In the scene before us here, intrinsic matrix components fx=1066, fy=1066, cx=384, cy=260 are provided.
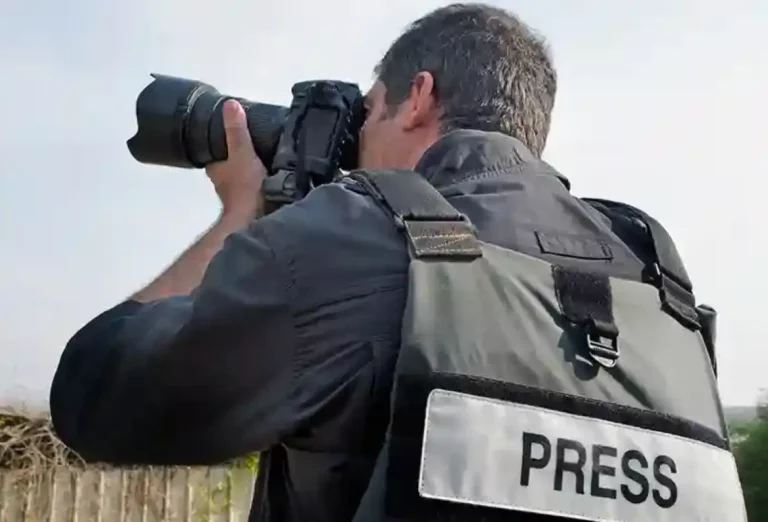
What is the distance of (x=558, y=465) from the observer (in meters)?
1.30

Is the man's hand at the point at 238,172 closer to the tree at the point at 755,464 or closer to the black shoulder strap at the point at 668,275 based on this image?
the black shoulder strap at the point at 668,275

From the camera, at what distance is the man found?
1.27 meters

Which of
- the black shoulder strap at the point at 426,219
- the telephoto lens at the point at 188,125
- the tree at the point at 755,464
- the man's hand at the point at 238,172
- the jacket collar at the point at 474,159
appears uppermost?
the tree at the point at 755,464

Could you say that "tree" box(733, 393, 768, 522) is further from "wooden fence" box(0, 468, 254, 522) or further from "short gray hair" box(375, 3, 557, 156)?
"short gray hair" box(375, 3, 557, 156)

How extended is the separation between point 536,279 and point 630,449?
0.80 ft

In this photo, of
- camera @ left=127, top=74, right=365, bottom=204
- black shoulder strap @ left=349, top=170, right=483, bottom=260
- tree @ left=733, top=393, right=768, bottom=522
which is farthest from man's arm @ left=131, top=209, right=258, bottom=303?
tree @ left=733, top=393, right=768, bottom=522

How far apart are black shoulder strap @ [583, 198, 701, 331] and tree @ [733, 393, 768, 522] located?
5.01 m

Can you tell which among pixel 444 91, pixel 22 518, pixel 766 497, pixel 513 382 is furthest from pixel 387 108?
pixel 766 497

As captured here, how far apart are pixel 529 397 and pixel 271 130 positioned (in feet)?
2.50

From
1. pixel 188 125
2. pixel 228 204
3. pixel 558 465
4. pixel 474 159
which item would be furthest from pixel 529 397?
pixel 188 125

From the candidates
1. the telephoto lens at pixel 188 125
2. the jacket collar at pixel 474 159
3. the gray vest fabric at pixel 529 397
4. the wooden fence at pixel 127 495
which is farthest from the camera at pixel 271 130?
the wooden fence at pixel 127 495

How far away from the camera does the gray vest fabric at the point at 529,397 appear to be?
1.23 m

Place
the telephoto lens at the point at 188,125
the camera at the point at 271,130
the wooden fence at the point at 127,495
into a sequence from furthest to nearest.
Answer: the wooden fence at the point at 127,495, the telephoto lens at the point at 188,125, the camera at the point at 271,130

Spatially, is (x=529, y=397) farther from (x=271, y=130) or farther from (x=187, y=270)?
(x=271, y=130)
